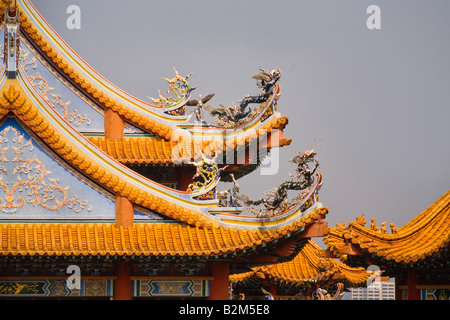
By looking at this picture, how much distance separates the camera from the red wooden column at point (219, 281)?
27656 millimetres

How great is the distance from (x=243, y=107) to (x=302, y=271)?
9.93 m

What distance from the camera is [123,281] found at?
90.2 ft

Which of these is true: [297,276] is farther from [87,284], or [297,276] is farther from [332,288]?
[87,284]

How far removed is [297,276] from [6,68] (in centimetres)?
1459

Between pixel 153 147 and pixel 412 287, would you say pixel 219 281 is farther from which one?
pixel 153 147

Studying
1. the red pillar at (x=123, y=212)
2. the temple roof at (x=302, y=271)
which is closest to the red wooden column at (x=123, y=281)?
the red pillar at (x=123, y=212)

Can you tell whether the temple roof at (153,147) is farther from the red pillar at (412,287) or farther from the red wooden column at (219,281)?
the red pillar at (412,287)

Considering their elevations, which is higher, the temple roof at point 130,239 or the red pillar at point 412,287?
the temple roof at point 130,239

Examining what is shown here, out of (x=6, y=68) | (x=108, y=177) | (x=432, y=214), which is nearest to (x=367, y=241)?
(x=432, y=214)

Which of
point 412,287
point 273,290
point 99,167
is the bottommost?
point 273,290

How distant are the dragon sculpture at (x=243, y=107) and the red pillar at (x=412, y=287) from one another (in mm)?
6126

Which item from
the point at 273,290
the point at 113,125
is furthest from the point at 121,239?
the point at 273,290

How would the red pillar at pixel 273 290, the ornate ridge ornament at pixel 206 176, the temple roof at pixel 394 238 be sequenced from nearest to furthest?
the temple roof at pixel 394 238
the ornate ridge ornament at pixel 206 176
the red pillar at pixel 273 290

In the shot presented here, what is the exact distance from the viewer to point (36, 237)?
26.7 metres
